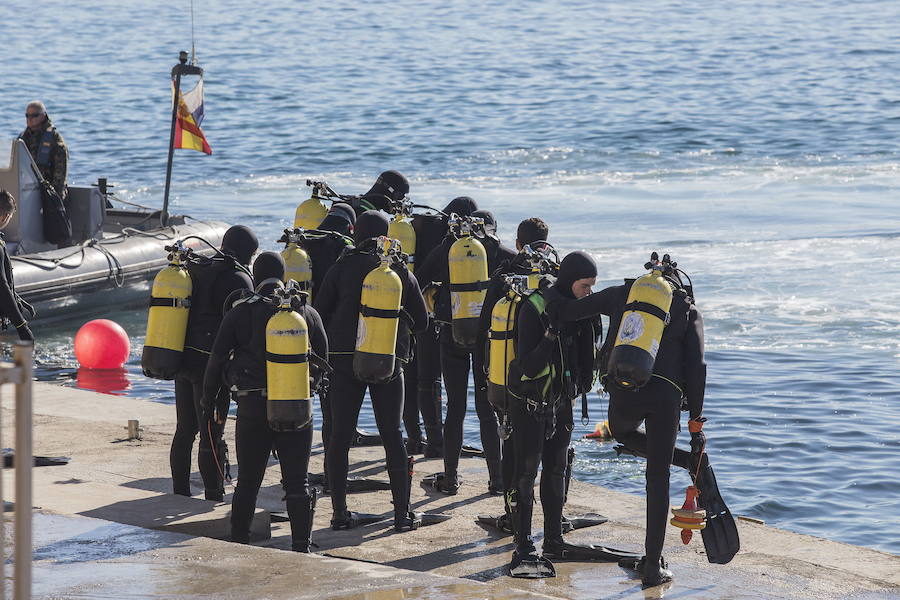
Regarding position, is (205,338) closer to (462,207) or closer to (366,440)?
(462,207)

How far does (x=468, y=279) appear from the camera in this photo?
6613mm

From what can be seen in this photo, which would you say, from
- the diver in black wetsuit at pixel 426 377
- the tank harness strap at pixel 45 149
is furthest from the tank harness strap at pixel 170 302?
the tank harness strap at pixel 45 149

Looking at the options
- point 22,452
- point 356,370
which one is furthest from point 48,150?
point 22,452

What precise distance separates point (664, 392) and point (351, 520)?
1.69 metres

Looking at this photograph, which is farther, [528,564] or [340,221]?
[340,221]

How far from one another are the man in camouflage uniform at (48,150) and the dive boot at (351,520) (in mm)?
6420

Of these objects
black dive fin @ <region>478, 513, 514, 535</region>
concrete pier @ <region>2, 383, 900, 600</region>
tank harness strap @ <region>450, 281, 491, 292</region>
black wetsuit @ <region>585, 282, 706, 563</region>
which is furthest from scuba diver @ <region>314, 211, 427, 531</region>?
black wetsuit @ <region>585, 282, 706, 563</region>

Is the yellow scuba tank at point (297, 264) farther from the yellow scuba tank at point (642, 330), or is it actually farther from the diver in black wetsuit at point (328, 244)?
the yellow scuba tank at point (642, 330)

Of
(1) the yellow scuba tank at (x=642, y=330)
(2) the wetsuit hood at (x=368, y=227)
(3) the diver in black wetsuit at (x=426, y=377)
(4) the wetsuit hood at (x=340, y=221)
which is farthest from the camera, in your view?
(3) the diver in black wetsuit at (x=426, y=377)

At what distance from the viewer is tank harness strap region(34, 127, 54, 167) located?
11602 mm

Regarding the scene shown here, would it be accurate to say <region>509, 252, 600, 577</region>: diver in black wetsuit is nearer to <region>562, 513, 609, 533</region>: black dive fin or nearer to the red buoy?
<region>562, 513, 609, 533</region>: black dive fin

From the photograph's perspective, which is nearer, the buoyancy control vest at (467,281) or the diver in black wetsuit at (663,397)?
the diver in black wetsuit at (663,397)

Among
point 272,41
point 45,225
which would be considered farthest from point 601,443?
point 272,41

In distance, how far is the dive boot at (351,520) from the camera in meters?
6.11
